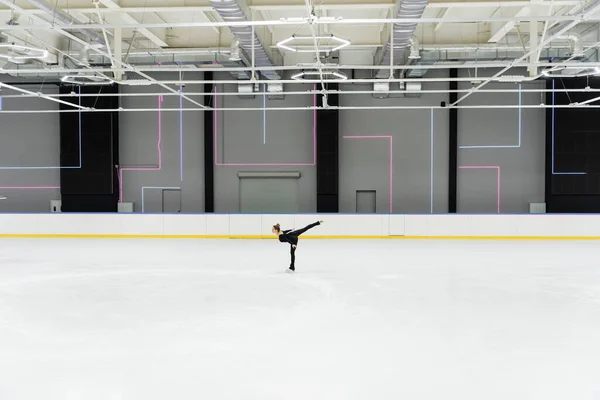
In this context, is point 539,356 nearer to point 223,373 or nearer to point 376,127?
point 223,373

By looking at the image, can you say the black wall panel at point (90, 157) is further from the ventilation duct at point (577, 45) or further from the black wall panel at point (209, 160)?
the ventilation duct at point (577, 45)

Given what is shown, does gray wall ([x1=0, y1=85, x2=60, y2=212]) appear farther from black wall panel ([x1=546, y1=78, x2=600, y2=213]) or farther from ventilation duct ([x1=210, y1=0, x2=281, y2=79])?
black wall panel ([x1=546, y1=78, x2=600, y2=213])

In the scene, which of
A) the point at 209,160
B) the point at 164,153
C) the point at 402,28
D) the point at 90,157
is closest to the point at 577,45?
the point at 402,28

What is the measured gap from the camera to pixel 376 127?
1748cm

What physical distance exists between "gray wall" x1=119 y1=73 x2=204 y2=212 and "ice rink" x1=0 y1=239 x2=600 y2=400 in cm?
749

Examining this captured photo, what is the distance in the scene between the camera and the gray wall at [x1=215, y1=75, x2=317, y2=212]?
17594mm

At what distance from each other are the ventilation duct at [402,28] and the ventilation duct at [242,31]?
3.13 meters

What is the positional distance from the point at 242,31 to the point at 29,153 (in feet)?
42.6

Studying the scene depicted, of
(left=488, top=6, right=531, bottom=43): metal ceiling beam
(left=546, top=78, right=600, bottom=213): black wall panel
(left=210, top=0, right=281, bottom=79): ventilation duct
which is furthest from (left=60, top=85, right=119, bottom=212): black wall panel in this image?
(left=546, top=78, right=600, bottom=213): black wall panel

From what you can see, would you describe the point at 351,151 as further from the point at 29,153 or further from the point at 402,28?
the point at 29,153

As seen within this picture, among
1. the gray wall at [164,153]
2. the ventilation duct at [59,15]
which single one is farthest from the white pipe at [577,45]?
the gray wall at [164,153]

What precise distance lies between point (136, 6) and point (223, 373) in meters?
10.3

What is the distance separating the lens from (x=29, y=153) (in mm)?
18281

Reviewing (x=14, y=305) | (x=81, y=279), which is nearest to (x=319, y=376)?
(x=14, y=305)
